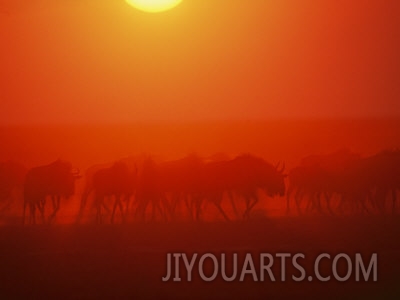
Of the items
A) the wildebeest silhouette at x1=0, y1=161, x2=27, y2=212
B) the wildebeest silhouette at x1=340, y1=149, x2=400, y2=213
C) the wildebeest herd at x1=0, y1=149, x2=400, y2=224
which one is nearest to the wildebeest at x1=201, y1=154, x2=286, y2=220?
the wildebeest herd at x1=0, y1=149, x2=400, y2=224

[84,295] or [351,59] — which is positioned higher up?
[351,59]

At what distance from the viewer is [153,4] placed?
187 centimetres

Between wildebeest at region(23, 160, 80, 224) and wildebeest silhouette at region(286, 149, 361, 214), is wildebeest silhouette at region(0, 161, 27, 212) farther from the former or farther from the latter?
wildebeest silhouette at region(286, 149, 361, 214)

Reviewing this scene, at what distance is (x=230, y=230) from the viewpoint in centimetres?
187

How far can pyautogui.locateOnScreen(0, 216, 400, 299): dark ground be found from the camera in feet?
6.09

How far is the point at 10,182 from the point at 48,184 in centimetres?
12

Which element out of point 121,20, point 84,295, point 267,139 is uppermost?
point 121,20

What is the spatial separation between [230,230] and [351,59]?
668 mm

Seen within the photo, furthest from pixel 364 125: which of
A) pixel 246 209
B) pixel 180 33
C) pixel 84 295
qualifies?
pixel 84 295

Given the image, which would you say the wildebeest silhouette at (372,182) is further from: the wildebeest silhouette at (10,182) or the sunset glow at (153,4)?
the wildebeest silhouette at (10,182)

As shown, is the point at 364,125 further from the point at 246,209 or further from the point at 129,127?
the point at 129,127

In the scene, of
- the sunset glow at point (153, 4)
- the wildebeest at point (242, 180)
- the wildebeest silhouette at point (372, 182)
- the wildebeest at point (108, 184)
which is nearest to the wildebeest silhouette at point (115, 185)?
the wildebeest at point (108, 184)

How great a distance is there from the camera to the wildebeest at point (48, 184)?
1.88m

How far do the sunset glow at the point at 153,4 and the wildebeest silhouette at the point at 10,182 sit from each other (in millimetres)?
633
